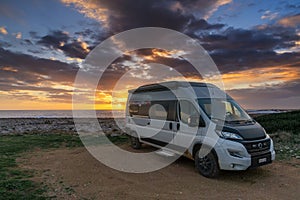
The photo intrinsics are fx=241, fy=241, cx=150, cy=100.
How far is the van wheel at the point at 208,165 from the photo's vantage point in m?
6.85

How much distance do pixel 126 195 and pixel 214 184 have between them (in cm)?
241

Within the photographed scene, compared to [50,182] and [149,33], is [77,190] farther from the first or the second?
[149,33]

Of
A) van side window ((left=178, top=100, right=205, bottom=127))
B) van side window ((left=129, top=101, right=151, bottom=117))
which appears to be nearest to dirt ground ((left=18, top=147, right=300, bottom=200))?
van side window ((left=178, top=100, right=205, bottom=127))

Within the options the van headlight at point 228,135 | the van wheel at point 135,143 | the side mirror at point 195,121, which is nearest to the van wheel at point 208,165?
the van headlight at point 228,135

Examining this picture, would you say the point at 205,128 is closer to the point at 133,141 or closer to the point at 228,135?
the point at 228,135

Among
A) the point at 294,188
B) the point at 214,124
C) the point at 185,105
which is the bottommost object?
the point at 294,188

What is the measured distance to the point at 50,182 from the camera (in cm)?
661

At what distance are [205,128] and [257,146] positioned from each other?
4.96ft

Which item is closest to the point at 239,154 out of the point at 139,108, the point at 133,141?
the point at 139,108

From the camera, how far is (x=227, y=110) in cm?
770

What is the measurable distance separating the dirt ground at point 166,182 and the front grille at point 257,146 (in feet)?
2.72

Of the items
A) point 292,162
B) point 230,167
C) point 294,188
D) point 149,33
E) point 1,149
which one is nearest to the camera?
point 294,188

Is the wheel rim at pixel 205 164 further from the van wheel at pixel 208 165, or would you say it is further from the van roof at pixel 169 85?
the van roof at pixel 169 85

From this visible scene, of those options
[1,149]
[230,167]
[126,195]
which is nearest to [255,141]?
[230,167]
